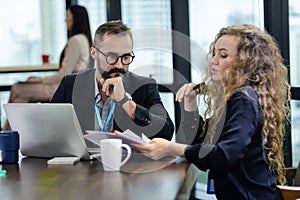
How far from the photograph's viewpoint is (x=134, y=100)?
244cm

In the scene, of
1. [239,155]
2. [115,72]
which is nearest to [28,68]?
[115,72]

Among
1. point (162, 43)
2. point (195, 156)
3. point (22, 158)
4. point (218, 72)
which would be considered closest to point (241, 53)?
point (218, 72)

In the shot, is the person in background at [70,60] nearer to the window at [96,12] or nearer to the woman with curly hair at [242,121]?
the window at [96,12]

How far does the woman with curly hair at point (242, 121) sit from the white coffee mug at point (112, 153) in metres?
0.07

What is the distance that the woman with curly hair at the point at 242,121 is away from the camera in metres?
1.84

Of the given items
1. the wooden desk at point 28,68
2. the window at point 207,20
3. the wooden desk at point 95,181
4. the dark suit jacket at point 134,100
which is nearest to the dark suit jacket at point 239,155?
the wooden desk at point 95,181

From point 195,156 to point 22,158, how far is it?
78 centimetres

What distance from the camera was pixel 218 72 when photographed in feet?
6.80

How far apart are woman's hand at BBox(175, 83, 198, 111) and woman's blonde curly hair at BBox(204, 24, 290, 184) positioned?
0.38ft

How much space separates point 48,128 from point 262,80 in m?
0.85

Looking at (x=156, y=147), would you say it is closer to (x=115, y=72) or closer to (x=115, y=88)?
(x=115, y=88)

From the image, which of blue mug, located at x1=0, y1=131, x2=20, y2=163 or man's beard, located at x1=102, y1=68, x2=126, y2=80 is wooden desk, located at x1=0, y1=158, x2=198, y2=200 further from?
man's beard, located at x1=102, y1=68, x2=126, y2=80

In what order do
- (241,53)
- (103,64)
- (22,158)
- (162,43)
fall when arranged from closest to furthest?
(241,53) → (22,158) → (103,64) → (162,43)

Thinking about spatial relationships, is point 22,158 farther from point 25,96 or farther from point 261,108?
point 25,96
